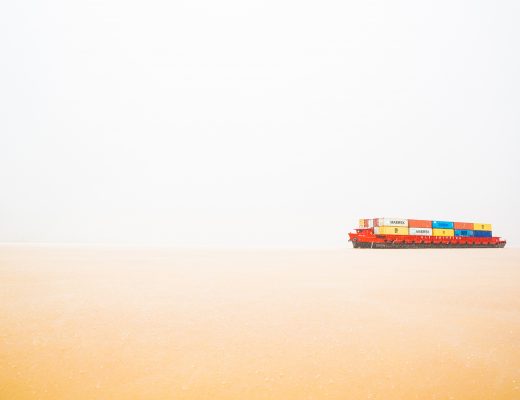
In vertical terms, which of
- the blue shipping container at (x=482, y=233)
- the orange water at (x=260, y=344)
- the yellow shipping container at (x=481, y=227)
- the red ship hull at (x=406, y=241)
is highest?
the yellow shipping container at (x=481, y=227)

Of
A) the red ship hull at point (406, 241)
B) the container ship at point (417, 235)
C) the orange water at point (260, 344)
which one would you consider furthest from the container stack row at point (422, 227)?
the orange water at point (260, 344)

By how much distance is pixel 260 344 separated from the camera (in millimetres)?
5824

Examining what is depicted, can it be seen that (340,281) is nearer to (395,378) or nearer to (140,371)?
(395,378)

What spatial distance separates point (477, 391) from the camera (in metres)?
4.18

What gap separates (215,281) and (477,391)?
1073cm

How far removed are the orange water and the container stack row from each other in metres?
40.0

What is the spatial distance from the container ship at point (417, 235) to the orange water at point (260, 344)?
38.1 m

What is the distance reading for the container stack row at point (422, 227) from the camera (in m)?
49.3

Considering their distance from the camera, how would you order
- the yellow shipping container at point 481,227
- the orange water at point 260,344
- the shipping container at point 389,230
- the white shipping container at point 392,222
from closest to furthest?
the orange water at point 260,344, the shipping container at point 389,230, the white shipping container at point 392,222, the yellow shipping container at point 481,227

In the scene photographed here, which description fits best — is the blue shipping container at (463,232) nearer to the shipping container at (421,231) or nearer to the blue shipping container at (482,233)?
the blue shipping container at (482,233)

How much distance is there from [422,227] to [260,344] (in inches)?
2199

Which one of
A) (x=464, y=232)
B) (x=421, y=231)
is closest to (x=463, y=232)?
(x=464, y=232)

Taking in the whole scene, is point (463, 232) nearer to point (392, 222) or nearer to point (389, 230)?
point (392, 222)

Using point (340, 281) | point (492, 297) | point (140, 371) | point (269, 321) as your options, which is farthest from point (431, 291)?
point (140, 371)
